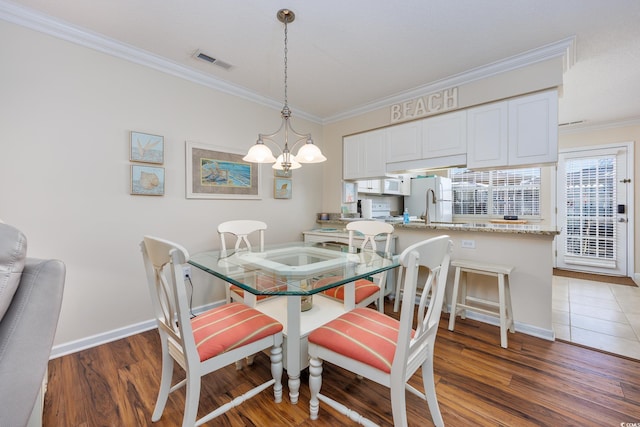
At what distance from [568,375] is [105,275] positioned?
348cm

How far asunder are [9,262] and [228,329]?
0.88m

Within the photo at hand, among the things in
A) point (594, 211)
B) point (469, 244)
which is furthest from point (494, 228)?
point (594, 211)

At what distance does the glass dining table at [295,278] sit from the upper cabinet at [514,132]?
1553mm

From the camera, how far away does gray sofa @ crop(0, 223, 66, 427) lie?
79 centimetres

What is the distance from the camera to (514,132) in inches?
99.2

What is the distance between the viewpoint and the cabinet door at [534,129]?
2330mm

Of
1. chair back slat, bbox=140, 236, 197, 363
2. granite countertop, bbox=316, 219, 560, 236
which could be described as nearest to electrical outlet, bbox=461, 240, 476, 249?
granite countertop, bbox=316, 219, 560, 236

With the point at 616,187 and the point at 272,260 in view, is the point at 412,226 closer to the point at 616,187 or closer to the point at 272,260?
the point at 272,260

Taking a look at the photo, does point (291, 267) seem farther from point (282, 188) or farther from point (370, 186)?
point (370, 186)

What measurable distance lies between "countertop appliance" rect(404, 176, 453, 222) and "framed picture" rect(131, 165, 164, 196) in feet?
12.8

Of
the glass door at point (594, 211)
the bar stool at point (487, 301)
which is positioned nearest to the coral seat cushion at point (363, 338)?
the bar stool at point (487, 301)

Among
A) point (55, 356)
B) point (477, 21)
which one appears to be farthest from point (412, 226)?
point (55, 356)

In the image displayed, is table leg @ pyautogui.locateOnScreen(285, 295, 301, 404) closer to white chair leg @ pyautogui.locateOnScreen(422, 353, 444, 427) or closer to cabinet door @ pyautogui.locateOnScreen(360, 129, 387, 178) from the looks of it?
white chair leg @ pyautogui.locateOnScreen(422, 353, 444, 427)

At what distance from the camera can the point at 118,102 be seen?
229 centimetres
